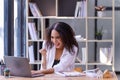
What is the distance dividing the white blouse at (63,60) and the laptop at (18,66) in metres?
0.35

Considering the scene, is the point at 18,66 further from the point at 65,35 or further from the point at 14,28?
the point at 14,28

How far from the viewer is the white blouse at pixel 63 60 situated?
3.19 meters

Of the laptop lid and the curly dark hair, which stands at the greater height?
the curly dark hair

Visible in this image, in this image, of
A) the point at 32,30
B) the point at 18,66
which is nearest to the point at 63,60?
the point at 18,66

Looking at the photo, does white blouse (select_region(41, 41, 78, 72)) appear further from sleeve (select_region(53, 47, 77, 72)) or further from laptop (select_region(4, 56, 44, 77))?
laptop (select_region(4, 56, 44, 77))

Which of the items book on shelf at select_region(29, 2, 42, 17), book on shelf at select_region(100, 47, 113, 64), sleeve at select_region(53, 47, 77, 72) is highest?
book on shelf at select_region(29, 2, 42, 17)

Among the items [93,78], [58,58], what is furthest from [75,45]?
[93,78]

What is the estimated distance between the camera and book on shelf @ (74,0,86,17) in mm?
4770

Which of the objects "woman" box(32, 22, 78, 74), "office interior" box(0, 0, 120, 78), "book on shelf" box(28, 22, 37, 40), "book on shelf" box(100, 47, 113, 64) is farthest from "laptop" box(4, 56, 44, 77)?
"book on shelf" box(100, 47, 113, 64)

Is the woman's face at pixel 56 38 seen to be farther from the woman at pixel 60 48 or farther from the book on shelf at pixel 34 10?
the book on shelf at pixel 34 10

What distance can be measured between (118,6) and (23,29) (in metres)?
2.05

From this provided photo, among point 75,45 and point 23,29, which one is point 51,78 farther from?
point 23,29

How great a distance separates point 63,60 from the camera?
3.28 metres

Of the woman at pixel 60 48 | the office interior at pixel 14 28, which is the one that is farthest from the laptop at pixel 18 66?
the office interior at pixel 14 28
